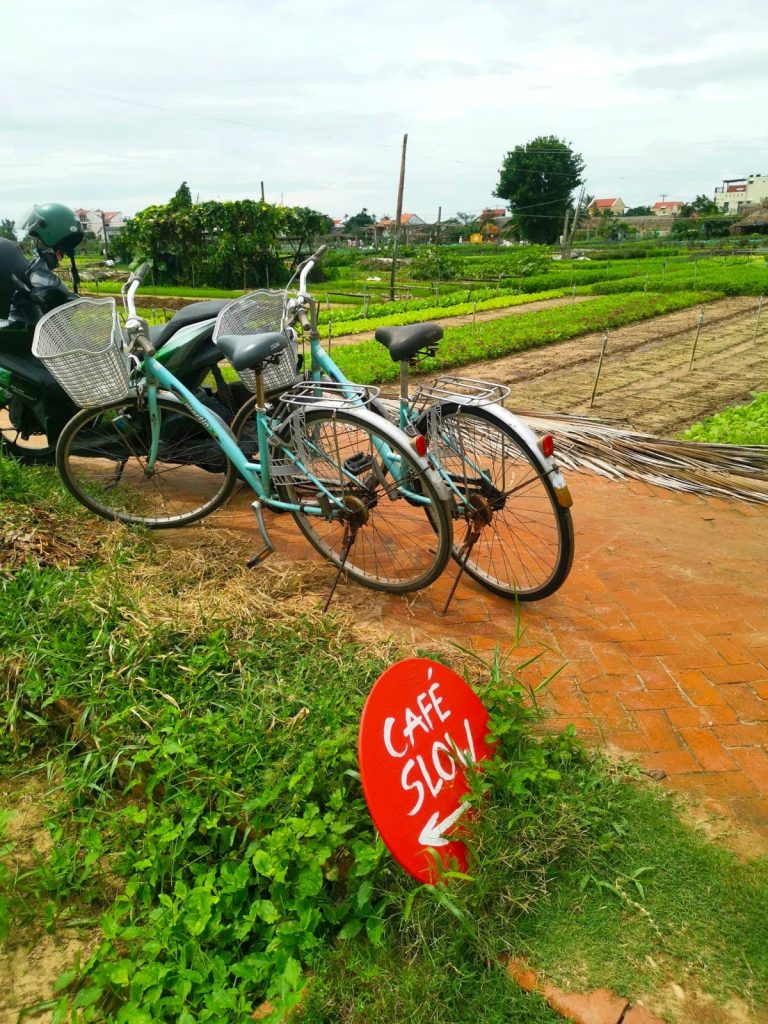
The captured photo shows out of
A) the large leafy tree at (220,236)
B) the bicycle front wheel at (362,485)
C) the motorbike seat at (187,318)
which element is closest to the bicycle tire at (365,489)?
the bicycle front wheel at (362,485)

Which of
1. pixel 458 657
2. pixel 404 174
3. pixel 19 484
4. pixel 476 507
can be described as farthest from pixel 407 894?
pixel 404 174

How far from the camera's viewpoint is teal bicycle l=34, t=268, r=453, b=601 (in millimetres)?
3189

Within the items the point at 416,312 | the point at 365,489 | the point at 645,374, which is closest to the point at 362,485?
the point at 365,489

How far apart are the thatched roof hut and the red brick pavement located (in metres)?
53.8

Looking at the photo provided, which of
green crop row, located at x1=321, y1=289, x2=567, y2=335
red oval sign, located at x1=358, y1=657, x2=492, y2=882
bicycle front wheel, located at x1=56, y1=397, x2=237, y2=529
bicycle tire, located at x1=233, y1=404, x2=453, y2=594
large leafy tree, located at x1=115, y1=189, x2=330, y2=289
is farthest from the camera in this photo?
large leafy tree, located at x1=115, y1=189, x2=330, y2=289

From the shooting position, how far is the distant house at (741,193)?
83.2 m

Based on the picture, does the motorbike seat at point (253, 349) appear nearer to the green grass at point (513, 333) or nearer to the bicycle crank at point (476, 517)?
the bicycle crank at point (476, 517)

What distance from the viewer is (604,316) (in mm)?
14258

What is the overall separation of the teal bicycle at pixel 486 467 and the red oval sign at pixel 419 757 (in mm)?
1016

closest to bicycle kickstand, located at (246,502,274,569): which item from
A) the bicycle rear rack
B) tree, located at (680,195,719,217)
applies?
the bicycle rear rack

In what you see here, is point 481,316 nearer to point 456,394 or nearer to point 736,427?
point 736,427

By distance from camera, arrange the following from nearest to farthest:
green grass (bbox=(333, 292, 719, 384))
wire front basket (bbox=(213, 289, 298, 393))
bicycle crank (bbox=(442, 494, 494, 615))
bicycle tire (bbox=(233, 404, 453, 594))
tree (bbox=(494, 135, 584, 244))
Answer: bicycle tire (bbox=(233, 404, 453, 594)) < bicycle crank (bbox=(442, 494, 494, 615)) < wire front basket (bbox=(213, 289, 298, 393)) < green grass (bbox=(333, 292, 719, 384)) < tree (bbox=(494, 135, 584, 244))

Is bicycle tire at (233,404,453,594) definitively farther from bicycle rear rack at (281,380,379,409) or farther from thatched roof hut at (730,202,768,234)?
thatched roof hut at (730,202,768,234)

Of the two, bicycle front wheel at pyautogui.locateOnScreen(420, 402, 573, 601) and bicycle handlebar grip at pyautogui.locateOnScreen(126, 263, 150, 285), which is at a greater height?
bicycle handlebar grip at pyautogui.locateOnScreen(126, 263, 150, 285)
